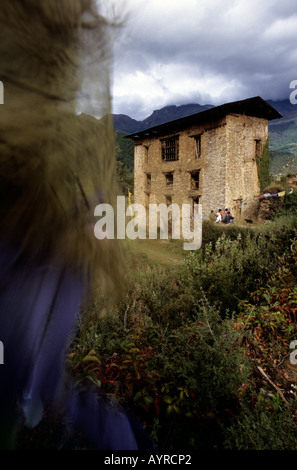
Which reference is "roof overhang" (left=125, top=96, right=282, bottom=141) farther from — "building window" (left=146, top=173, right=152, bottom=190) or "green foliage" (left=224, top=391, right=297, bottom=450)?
"green foliage" (left=224, top=391, right=297, bottom=450)

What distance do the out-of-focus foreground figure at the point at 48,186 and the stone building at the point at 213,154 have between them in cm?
1723

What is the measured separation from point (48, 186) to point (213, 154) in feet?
61.5

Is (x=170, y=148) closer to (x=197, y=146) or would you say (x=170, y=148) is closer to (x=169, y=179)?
(x=169, y=179)

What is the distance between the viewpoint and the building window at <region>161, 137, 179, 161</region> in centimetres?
2105

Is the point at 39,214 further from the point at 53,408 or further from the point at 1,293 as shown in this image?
the point at 53,408

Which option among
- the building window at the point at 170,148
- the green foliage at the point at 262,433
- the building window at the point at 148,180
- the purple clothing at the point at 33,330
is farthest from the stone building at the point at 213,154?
the purple clothing at the point at 33,330

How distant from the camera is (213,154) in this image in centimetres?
1809

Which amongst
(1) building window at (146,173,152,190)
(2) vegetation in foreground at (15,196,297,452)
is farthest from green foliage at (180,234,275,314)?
(1) building window at (146,173,152,190)

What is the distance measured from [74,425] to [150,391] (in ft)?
4.94

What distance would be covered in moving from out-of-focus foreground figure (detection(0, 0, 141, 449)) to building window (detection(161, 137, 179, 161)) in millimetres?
21093

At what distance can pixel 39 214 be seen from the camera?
0.85 meters

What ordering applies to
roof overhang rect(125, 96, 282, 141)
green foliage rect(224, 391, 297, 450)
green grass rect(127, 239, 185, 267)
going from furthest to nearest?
roof overhang rect(125, 96, 282, 141)
green grass rect(127, 239, 185, 267)
green foliage rect(224, 391, 297, 450)

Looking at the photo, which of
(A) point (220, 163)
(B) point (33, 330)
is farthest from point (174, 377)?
(A) point (220, 163)

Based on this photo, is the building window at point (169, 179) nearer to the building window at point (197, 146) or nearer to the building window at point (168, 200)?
the building window at point (168, 200)
